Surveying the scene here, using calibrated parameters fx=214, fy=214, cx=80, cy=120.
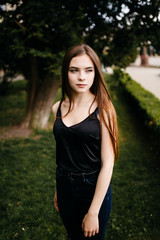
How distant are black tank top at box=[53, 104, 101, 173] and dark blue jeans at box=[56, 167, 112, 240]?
0.08 metres

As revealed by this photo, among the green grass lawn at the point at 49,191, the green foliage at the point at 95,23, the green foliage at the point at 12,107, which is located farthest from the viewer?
the green foliage at the point at 12,107

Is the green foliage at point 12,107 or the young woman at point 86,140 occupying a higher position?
the young woman at point 86,140

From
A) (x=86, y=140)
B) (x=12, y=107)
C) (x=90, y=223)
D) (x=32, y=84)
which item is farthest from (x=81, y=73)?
(x=12, y=107)

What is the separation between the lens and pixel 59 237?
2746 millimetres

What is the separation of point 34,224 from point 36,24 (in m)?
3.35

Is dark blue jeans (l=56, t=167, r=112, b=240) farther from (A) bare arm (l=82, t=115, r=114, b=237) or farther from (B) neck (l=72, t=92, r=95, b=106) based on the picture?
(B) neck (l=72, t=92, r=95, b=106)

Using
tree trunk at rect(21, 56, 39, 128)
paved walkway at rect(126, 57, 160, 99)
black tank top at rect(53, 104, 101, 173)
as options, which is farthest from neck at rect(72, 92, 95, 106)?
paved walkway at rect(126, 57, 160, 99)

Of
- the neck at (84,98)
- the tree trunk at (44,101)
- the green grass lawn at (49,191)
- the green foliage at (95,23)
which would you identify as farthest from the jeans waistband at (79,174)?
the tree trunk at (44,101)

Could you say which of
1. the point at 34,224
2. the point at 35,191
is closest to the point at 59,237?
the point at 34,224

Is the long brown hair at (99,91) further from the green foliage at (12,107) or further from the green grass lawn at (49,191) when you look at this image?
the green foliage at (12,107)

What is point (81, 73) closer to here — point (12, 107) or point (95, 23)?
point (95, 23)

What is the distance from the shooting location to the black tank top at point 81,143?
148 centimetres

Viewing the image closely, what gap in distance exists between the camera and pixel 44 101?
598cm

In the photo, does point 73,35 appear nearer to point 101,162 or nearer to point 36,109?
point 36,109
